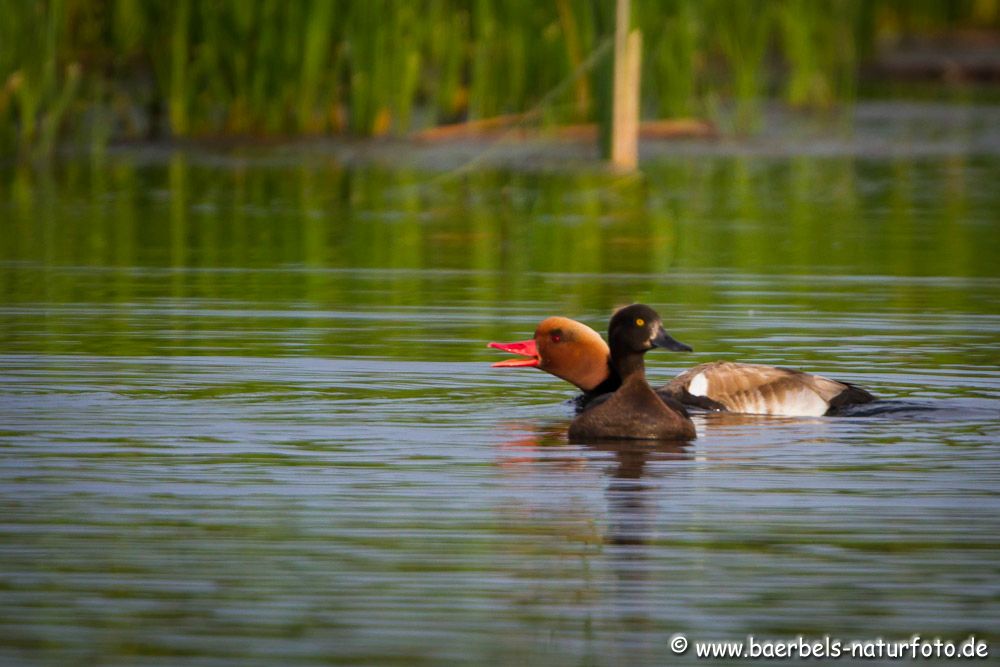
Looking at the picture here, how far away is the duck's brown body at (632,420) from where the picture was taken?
7672 mm

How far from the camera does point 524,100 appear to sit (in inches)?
766

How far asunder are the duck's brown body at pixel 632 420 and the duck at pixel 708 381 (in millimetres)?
595

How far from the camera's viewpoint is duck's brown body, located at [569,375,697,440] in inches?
302

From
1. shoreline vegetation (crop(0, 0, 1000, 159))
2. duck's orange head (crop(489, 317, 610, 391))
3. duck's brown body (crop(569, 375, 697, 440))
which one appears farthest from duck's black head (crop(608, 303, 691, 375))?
shoreline vegetation (crop(0, 0, 1000, 159))

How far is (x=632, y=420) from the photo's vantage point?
304 inches

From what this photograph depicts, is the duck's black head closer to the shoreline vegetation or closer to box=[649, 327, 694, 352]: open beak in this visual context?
box=[649, 327, 694, 352]: open beak

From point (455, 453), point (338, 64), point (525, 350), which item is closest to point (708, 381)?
point (525, 350)

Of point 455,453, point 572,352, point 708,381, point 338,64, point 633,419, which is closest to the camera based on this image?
point 455,453

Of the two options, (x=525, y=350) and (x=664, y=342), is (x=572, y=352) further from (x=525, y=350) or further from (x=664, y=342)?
(x=664, y=342)

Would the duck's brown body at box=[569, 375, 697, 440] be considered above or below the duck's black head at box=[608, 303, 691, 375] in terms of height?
below

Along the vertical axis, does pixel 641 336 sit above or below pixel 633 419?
above

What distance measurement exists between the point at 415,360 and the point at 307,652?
4692 mm

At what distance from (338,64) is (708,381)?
37.9ft

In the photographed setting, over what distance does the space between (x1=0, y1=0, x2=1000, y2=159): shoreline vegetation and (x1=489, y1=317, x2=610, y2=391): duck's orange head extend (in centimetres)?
944
